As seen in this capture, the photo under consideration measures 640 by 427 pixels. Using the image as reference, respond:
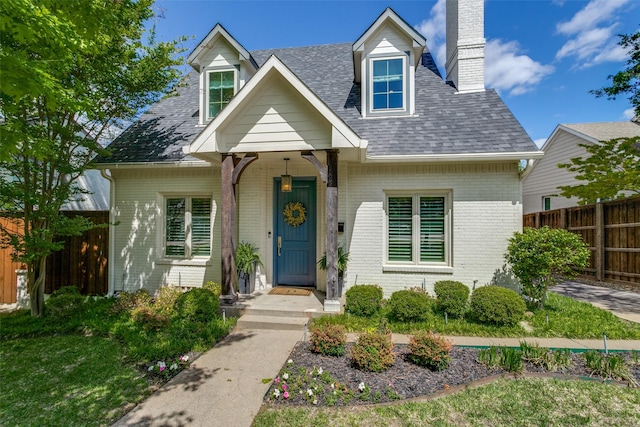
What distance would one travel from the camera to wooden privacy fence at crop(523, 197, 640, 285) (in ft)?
28.0

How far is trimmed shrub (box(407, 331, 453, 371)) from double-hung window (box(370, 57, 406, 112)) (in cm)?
624

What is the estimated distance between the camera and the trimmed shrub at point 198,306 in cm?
570

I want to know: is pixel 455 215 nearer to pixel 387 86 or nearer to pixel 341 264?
pixel 341 264

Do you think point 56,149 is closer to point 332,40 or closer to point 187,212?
point 187,212

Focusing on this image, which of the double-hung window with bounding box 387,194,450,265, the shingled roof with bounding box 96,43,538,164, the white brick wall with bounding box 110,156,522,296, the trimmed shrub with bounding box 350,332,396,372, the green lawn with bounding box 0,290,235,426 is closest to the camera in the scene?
the green lawn with bounding box 0,290,235,426

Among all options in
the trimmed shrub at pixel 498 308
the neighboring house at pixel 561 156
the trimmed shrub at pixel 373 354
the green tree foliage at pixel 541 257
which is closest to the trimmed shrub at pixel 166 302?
the trimmed shrub at pixel 373 354

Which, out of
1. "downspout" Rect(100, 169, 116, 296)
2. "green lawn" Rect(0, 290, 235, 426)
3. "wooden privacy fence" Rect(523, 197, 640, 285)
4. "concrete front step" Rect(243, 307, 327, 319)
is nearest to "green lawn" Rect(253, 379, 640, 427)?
"green lawn" Rect(0, 290, 235, 426)

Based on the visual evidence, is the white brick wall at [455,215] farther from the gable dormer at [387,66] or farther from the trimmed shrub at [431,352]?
the trimmed shrub at [431,352]

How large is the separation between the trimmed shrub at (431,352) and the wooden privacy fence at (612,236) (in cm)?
881

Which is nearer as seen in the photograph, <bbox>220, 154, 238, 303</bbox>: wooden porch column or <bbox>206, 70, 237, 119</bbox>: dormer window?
<bbox>220, 154, 238, 303</bbox>: wooden porch column

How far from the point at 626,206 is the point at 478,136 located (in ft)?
19.7

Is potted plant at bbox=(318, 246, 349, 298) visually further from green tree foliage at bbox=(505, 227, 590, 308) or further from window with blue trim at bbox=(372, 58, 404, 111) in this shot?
window with blue trim at bbox=(372, 58, 404, 111)

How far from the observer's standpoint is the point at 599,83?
919 cm

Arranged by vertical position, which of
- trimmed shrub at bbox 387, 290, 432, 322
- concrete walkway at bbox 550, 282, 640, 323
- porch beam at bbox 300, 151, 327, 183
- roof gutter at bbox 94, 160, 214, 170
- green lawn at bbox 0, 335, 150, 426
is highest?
roof gutter at bbox 94, 160, 214, 170
